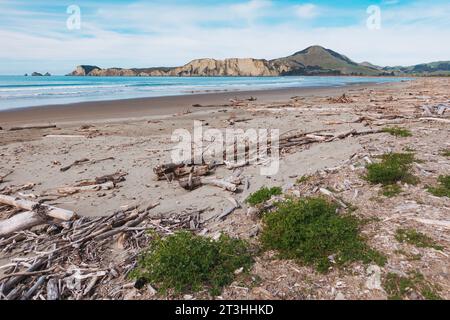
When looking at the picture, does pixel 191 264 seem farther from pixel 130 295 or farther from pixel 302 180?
pixel 302 180

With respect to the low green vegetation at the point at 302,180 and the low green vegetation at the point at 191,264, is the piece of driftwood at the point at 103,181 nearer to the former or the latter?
the low green vegetation at the point at 191,264

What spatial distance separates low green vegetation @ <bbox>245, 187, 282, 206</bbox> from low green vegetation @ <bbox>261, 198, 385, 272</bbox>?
0.95 metres

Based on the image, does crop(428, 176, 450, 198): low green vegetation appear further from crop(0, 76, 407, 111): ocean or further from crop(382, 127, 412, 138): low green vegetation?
crop(0, 76, 407, 111): ocean

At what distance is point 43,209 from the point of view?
6.86m

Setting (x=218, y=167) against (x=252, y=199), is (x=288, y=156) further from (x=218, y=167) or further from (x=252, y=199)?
(x=252, y=199)

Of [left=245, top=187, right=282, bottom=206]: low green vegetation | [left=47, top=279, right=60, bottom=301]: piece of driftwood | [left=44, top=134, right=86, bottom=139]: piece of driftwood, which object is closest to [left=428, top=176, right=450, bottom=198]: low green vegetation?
[left=245, top=187, right=282, bottom=206]: low green vegetation

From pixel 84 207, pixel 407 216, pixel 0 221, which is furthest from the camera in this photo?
pixel 84 207

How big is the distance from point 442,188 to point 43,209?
7.97 m

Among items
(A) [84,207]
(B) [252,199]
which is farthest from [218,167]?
(A) [84,207]

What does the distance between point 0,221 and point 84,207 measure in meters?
1.57

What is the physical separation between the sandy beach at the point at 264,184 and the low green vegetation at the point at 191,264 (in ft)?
0.64

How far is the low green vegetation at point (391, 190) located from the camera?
6.43 m

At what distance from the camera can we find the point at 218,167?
9.52 m

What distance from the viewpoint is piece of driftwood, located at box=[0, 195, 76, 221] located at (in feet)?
21.9
